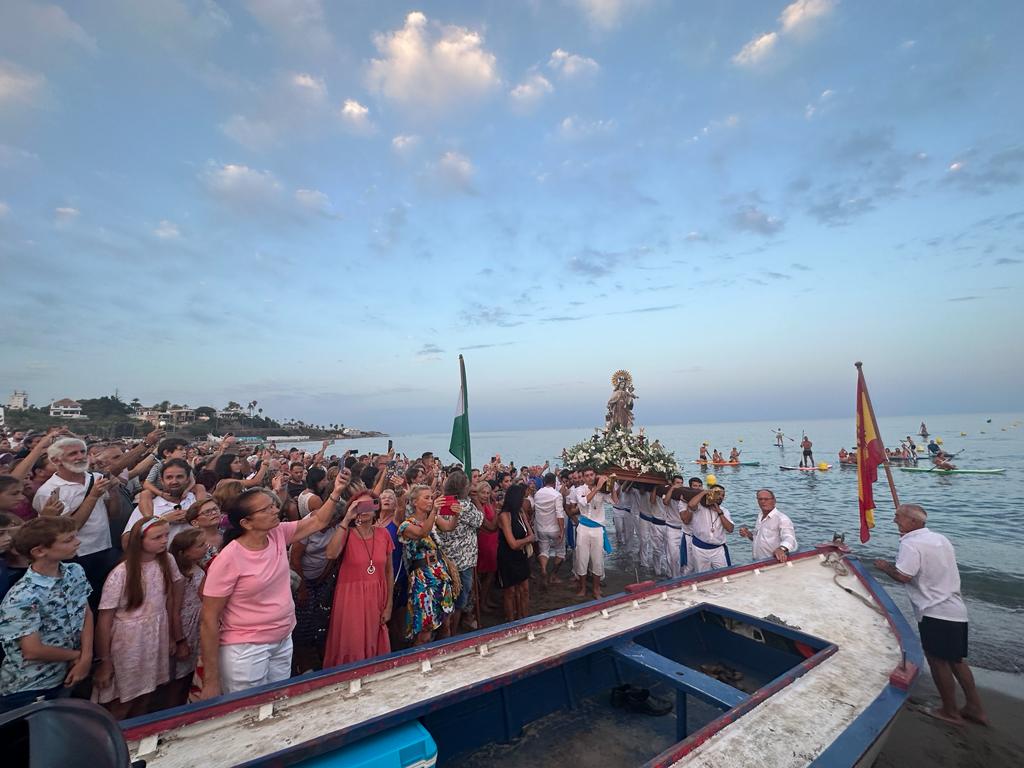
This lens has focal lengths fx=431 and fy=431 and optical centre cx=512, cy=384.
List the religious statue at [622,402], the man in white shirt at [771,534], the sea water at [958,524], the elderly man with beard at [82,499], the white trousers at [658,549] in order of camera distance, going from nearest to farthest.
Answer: the elderly man with beard at [82,499]
the man in white shirt at [771,534]
the sea water at [958,524]
the white trousers at [658,549]
the religious statue at [622,402]

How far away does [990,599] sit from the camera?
829 centimetres

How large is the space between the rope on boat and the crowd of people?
0.60 meters

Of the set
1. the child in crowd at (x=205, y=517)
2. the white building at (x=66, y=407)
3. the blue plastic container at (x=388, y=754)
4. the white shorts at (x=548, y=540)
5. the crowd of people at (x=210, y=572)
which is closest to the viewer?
the blue plastic container at (x=388, y=754)

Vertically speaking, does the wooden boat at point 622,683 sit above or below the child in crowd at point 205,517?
below

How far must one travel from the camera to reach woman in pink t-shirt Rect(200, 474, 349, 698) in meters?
2.71

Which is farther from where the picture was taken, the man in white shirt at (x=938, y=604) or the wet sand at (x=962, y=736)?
the man in white shirt at (x=938, y=604)

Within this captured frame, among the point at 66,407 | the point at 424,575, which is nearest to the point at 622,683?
the point at 424,575

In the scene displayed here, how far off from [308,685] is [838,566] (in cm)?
639

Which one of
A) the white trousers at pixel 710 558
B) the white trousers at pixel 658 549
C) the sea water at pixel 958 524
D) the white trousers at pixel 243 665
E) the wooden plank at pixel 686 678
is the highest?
the white trousers at pixel 243 665

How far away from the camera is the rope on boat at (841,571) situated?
448cm

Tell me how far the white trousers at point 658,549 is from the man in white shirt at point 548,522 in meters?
2.07

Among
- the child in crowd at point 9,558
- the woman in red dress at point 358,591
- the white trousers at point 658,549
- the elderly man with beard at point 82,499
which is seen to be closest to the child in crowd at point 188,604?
the child in crowd at point 9,558

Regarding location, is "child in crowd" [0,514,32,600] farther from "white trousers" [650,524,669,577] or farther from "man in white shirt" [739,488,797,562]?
"white trousers" [650,524,669,577]

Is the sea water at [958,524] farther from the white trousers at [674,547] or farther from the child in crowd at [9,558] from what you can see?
the child in crowd at [9,558]
